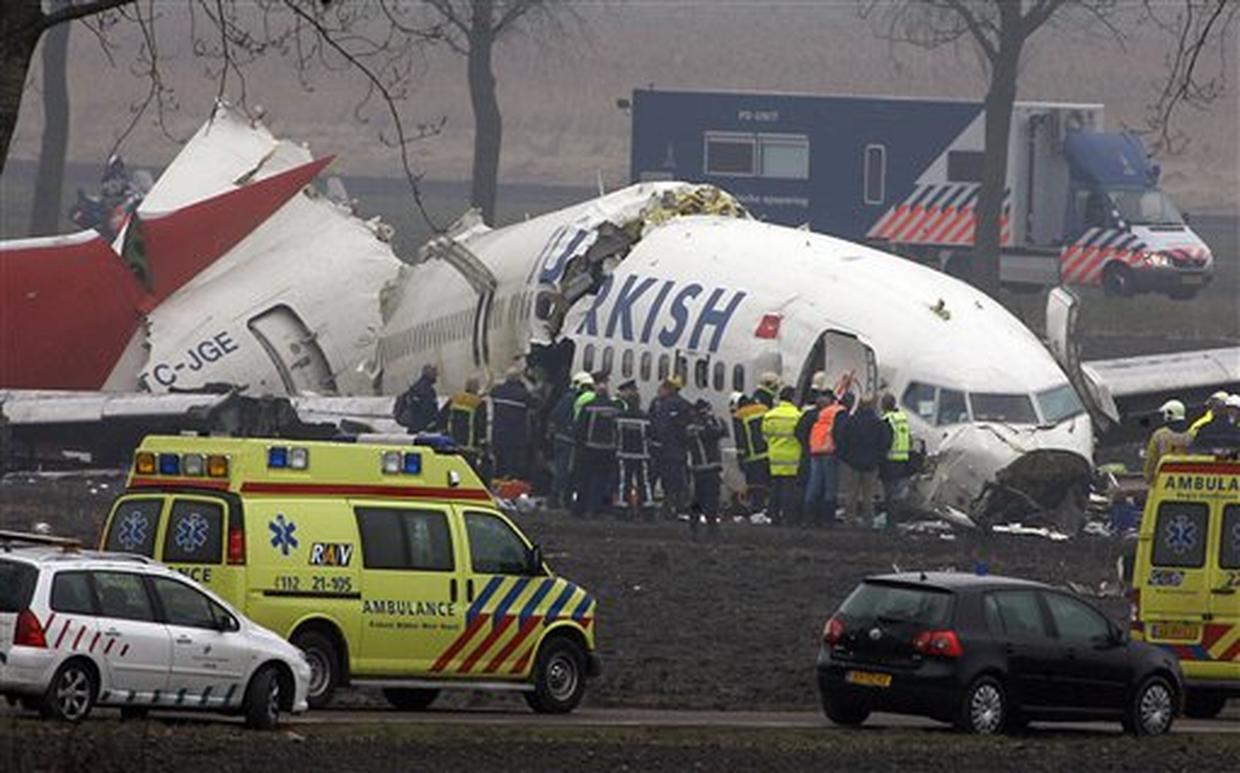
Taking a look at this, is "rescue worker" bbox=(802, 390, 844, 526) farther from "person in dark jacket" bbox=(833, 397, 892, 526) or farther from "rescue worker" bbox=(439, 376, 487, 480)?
"rescue worker" bbox=(439, 376, 487, 480)

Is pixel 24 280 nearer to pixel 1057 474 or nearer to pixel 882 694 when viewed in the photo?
pixel 1057 474

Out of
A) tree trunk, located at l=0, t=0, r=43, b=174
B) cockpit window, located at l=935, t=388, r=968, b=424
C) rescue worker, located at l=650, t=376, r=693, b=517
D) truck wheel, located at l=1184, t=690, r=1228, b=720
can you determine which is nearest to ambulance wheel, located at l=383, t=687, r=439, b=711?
truck wheel, located at l=1184, t=690, r=1228, b=720

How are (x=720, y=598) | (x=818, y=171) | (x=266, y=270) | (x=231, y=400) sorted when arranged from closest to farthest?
(x=720, y=598), (x=231, y=400), (x=266, y=270), (x=818, y=171)

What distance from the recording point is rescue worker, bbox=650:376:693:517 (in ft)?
130

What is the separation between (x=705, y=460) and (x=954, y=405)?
2955 millimetres

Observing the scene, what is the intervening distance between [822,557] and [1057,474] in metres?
3.64

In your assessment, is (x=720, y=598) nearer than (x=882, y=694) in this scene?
No

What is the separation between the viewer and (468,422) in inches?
1628

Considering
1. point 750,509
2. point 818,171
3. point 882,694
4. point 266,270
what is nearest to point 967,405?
point 750,509

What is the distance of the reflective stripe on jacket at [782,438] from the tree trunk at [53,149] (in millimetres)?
33461

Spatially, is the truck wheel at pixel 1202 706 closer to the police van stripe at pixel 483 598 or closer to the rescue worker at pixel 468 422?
the police van stripe at pixel 483 598

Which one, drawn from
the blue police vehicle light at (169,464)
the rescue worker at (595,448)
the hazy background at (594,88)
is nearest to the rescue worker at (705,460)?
the rescue worker at (595,448)

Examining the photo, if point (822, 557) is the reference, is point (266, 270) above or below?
above

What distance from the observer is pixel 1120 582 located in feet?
112
